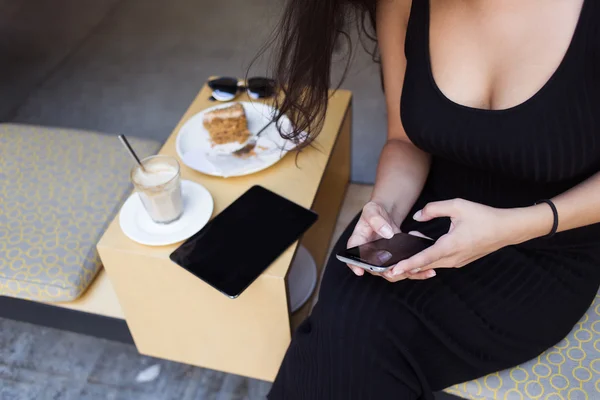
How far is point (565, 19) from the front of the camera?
2.47ft

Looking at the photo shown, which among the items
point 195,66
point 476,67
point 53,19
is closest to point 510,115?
point 476,67

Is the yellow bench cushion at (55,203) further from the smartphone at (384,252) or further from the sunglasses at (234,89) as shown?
the smartphone at (384,252)

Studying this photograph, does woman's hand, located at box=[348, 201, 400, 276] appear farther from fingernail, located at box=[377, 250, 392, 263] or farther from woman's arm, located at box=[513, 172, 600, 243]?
woman's arm, located at box=[513, 172, 600, 243]

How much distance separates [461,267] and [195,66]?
1810 mm

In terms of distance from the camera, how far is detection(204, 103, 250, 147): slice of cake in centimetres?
118

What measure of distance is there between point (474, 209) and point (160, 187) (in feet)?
1.71

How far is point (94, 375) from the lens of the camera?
4.24ft

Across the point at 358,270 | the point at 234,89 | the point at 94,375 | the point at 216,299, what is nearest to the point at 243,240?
the point at 216,299

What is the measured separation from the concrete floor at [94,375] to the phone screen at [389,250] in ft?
1.85

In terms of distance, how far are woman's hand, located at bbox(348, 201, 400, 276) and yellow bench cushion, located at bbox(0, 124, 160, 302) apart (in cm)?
58

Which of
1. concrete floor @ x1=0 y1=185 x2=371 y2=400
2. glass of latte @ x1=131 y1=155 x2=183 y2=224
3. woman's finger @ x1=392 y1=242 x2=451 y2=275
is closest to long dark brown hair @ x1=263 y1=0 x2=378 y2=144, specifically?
glass of latte @ x1=131 y1=155 x2=183 y2=224

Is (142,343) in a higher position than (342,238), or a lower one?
lower

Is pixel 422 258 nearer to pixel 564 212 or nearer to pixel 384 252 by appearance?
pixel 384 252

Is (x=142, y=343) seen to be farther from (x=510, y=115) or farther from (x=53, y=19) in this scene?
(x=53, y=19)
